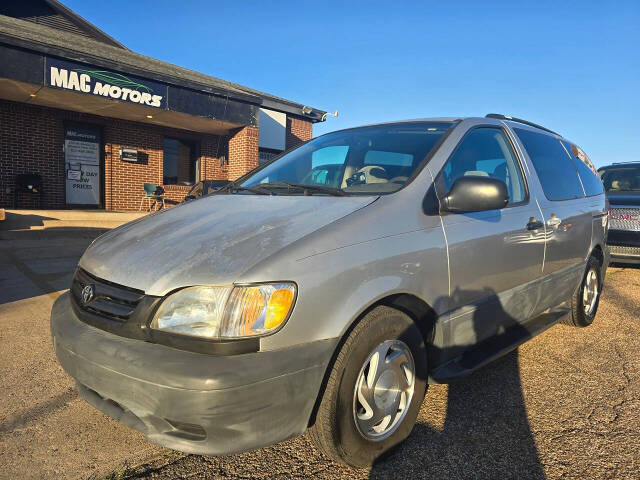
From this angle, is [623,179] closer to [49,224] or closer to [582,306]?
[582,306]

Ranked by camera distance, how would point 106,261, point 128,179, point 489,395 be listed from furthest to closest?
point 128,179
point 489,395
point 106,261

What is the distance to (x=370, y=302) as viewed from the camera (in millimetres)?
1825

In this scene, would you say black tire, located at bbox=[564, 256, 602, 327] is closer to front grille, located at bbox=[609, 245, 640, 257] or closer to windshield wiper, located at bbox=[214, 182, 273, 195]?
windshield wiper, located at bbox=[214, 182, 273, 195]

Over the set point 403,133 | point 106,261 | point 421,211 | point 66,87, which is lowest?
point 106,261

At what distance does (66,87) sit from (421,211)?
31.0 feet

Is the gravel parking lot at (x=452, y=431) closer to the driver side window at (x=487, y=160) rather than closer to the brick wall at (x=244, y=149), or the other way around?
the driver side window at (x=487, y=160)

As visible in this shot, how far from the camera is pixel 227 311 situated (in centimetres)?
159

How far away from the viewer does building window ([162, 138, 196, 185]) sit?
13.2 meters

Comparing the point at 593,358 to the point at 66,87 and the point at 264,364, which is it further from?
the point at 66,87

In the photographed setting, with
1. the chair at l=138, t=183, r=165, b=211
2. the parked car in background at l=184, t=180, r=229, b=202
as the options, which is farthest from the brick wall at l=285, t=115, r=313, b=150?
the parked car in background at l=184, t=180, r=229, b=202

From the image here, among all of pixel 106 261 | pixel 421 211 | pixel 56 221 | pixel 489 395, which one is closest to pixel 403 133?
pixel 421 211

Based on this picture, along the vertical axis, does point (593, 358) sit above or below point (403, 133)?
below

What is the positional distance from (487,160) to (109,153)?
11399 millimetres

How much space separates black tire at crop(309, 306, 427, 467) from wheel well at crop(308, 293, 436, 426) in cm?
2
